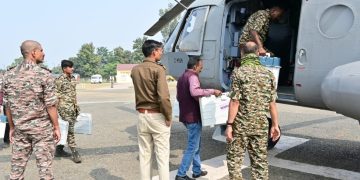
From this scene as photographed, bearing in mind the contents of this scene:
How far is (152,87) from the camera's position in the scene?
13.7 feet

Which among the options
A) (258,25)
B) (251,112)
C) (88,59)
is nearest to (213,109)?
(251,112)

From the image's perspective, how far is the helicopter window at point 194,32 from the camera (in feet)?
22.8

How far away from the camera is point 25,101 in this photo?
389 cm

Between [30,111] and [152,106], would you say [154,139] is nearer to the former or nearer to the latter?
[152,106]

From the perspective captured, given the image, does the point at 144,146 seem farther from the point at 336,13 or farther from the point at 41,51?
the point at 336,13

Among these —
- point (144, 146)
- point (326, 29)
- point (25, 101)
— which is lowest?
point (144, 146)

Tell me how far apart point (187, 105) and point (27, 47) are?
2204mm

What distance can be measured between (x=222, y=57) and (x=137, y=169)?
2465mm

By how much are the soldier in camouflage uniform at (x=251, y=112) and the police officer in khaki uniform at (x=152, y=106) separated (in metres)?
0.76

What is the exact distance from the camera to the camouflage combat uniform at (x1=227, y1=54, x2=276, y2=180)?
3979mm

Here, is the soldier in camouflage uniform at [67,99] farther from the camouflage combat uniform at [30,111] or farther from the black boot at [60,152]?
the camouflage combat uniform at [30,111]

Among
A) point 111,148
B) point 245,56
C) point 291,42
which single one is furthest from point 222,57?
point 111,148

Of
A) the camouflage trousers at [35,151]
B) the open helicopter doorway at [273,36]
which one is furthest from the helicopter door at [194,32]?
the camouflage trousers at [35,151]

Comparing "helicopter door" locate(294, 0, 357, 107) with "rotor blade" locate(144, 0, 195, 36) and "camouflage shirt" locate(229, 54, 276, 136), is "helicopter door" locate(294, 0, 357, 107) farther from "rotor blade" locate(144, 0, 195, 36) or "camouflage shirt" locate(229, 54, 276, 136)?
"rotor blade" locate(144, 0, 195, 36)
